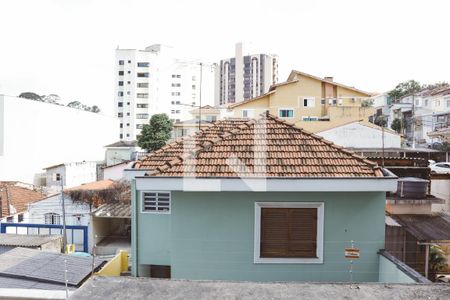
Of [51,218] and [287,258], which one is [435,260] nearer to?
[287,258]

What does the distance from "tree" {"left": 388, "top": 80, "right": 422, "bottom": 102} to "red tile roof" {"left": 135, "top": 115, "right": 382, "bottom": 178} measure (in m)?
46.9

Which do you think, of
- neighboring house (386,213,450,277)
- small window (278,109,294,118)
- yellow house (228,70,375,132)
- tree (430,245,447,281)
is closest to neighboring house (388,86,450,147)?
yellow house (228,70,375,132)

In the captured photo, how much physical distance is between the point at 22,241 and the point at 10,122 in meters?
23.9

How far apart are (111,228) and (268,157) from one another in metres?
12.4

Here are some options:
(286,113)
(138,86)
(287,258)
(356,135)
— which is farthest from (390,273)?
(138,86)

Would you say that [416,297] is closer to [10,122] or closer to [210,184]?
[210,184]

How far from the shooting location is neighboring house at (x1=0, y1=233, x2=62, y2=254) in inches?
306

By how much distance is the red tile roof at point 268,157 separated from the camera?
5.05m

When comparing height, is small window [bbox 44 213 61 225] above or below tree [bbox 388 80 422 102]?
below

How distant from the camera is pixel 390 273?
4609 mm

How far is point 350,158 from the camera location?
17.7 feet

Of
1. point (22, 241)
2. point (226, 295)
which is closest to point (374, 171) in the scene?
point (226, 295)

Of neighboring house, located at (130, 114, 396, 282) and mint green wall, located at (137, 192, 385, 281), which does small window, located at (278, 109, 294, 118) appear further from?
mint green wall, located at (137, 192, 385, 281)

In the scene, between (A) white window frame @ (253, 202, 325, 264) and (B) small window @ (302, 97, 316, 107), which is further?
(B) small window @ (302, 97, 316, 107)
